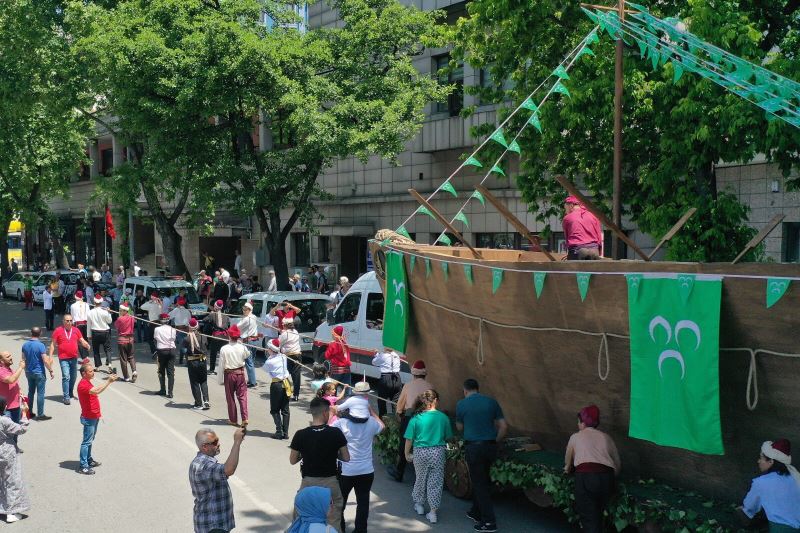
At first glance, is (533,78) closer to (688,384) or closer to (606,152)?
(606,152)

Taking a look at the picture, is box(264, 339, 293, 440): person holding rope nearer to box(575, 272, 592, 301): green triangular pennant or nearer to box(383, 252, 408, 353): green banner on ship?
box(383, 252, 408, 353): green banner on ship

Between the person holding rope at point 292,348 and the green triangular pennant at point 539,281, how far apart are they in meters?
7.12

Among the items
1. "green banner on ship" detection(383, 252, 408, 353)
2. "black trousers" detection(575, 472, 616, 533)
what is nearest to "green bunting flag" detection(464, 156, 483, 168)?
"green banner on ship" detection(383, 252, 408, 353)

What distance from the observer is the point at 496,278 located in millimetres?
8656

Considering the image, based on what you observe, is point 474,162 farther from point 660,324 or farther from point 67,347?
point 67,347

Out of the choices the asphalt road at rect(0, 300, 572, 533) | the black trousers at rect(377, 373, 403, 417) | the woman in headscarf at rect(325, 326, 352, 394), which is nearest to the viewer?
the asphalt road at rect(0, 300, 572, 533)

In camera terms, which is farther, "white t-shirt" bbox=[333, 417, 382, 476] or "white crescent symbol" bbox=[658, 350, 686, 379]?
"white t-shirt" bbox=[333, 417, 382, 476]

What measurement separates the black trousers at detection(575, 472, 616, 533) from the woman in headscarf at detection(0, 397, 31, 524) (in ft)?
20.2

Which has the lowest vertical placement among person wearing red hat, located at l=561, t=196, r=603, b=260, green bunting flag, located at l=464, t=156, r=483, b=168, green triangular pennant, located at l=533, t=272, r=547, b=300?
green triangular pennant, located at l=533, t=272, r=547, b=300

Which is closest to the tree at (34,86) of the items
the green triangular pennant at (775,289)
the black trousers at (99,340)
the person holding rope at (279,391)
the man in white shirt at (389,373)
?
the black trousers at (99,340)

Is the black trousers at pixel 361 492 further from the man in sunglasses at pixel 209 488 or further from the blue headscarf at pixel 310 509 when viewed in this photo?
the blue headscarf at pixel 310 509

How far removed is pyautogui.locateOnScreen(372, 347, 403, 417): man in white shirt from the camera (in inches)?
490

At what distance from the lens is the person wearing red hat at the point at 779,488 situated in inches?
244

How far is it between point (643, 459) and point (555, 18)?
925 cm
